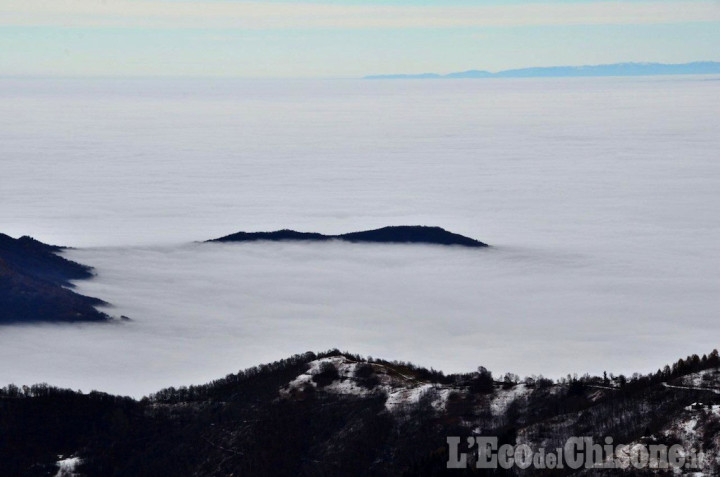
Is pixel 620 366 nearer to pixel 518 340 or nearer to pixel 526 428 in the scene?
pixel 518 340

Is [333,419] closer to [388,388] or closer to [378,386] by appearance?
[378,386]

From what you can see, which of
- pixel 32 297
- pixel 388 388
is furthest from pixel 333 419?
pixel 32 297

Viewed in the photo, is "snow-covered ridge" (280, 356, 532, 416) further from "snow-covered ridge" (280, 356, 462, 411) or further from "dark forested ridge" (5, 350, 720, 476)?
"dark forested ridge" (5, 350, 720, 476)

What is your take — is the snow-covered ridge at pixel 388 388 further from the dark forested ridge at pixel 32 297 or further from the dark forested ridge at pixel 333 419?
the dark forested ridge at pixel 32 297

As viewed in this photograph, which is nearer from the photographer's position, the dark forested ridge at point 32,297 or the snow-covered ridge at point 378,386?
the snow-covered ridge at point 378,386

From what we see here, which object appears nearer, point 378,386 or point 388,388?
point 388,388

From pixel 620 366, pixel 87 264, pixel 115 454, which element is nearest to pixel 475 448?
pixel 115 454

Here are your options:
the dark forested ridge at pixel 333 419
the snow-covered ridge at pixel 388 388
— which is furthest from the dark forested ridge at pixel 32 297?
the snow-covered ridge at pixel 388 388

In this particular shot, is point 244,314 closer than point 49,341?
No
